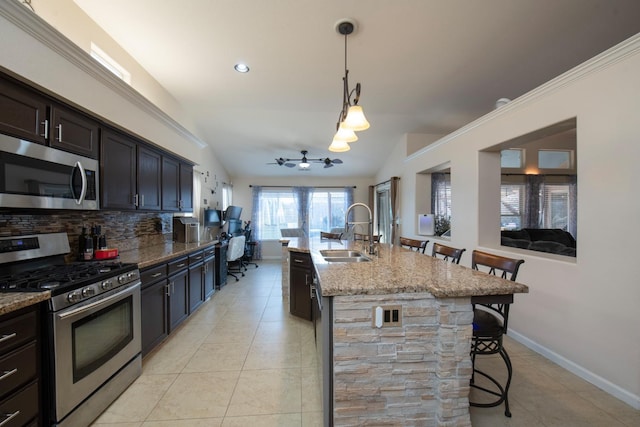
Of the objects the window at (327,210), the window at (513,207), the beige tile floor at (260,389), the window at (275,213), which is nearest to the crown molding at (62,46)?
the beige tile floor at (260,389)

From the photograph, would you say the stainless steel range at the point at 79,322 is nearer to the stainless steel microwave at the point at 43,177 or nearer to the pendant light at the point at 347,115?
the stainless steel microwave at the point at 43,177

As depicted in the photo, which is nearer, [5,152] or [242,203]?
[5,152]

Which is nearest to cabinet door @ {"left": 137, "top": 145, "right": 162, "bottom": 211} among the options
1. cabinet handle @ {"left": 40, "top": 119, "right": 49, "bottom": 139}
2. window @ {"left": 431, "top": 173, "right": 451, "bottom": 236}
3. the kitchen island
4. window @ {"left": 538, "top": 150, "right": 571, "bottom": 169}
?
cabinet handle @ {"left": 40, "top": 119, "right": 49, "bottom": 139}

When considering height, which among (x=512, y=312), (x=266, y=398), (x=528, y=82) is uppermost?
(x=528, y=82)

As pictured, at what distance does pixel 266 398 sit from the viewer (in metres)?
1.80

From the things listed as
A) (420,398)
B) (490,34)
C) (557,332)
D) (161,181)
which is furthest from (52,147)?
(557,332)

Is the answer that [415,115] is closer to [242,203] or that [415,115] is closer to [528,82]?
[528,82]

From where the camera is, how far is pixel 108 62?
8.40ft

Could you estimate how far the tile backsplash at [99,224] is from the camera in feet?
5.78

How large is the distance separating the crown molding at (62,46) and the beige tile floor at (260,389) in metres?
2.47

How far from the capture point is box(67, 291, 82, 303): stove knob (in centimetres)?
143

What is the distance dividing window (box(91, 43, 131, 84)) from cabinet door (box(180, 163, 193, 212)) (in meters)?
1.24

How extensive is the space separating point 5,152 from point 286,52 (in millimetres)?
2358

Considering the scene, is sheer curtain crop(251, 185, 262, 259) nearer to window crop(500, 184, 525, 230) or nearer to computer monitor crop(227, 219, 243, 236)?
computer monitor crop(227, 219, 243, 236)
